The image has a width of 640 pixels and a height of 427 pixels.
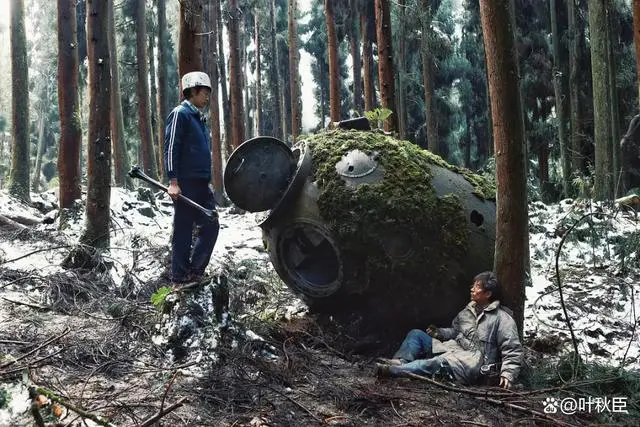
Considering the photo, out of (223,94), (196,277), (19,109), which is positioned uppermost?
(223,94)

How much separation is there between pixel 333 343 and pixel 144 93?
14354 millimetres

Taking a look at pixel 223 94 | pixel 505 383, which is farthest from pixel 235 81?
pixel 505 383

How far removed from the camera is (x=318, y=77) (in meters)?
41.4

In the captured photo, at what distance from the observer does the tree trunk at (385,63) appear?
31.0 feet

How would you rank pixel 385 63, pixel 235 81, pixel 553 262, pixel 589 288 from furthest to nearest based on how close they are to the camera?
pixel 235 81
pixel 385 63
pixel 553 262
pixel 589 288

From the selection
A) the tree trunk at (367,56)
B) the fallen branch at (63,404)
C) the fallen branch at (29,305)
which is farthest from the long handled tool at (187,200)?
the tree trunk at (367,56)

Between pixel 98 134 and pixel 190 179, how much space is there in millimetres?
3388

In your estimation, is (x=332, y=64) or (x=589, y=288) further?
(x=332, y=64)

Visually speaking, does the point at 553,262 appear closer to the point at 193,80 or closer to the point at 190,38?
the point at 190,38

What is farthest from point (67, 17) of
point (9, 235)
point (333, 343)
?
point (333, 343)

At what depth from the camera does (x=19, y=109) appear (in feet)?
44.8

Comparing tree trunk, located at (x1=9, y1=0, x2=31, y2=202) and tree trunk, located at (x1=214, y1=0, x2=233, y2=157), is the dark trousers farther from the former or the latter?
tree trunk, located at (x1=214, y1=0, x2=233, y2=157)

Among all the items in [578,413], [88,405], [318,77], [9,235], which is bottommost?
[578,413]

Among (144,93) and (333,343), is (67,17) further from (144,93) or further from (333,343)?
(333,343)
